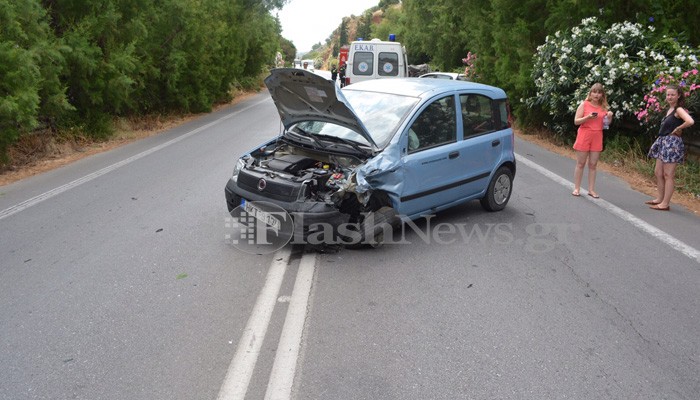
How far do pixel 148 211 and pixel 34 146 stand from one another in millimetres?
5992

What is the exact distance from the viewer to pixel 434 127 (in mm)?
6273

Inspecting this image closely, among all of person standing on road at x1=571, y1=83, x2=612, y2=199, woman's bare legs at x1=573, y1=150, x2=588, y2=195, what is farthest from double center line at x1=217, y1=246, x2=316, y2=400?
person standing on road at x1=571, y1=83, x2=612, y2=199

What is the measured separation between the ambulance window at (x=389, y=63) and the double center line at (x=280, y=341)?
14209 millimetres

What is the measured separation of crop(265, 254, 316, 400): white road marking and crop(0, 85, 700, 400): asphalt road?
0.01 m

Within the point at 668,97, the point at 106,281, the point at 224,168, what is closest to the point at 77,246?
the point at 106,281

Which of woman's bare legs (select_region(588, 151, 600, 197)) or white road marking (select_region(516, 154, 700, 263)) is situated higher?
woman's bare legs (select_region(588, 151, 600, 197))

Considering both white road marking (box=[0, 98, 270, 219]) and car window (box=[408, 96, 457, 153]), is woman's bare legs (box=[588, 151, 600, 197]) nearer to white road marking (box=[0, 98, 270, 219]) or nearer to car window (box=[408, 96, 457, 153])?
car window (box=[408, 96, 457, 153])

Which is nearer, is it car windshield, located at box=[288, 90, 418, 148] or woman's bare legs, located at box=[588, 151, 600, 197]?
car windshield, located at box=[288, 90, 418, 148]

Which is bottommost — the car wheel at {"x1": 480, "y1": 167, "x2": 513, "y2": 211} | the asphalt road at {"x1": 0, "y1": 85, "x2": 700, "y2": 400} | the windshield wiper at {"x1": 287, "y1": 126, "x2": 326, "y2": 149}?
the asphalt road at {"x1": 0, "y1": 85, "x2": 700, "y2": 400}

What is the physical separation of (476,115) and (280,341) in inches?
161

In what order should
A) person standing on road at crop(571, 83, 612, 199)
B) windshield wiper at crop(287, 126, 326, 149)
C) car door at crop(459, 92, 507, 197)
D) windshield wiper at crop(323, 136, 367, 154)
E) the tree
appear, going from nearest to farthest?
windshield wiper at crop(323, 136, 367, 154)
windshield wiper at crop(287, 126, 326, 149)
car door at crop(459, 92, 507, 197)
person standing on road at crop(571, 83, 612, 199)
the tree

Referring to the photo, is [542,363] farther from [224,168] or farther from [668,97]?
[224,168]

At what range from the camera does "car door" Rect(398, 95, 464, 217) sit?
5895mm

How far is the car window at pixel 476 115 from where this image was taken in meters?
6.68
